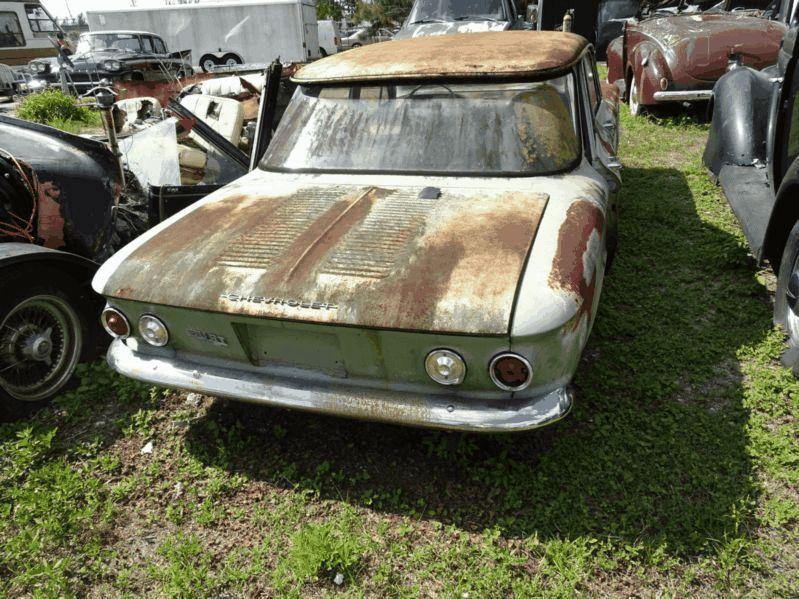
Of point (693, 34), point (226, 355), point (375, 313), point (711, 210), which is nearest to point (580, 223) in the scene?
point (375, 313)

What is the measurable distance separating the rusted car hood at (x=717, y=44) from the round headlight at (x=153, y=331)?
7.39 metres

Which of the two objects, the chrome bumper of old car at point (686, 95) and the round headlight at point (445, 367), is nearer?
the round headlight at point (445, 367)

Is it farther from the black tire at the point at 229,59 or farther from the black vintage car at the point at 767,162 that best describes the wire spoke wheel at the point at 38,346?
the black tire at the point at 229,59

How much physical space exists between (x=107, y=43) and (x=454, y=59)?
47.0ft

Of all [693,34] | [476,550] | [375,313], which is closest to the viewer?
[375,313]

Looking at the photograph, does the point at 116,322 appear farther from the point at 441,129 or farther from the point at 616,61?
the point at 616,61

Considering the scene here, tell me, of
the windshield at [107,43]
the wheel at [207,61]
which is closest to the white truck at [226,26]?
the wheel at [207,61]

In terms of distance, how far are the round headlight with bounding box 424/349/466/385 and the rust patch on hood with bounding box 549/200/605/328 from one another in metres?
0.46

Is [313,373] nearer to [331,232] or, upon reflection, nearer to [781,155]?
[331,232]

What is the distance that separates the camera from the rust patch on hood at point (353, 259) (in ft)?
7.29

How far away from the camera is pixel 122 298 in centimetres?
260

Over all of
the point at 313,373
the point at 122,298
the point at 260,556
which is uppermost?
the point at 122,298

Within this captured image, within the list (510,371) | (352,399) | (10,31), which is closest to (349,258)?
(352,399)

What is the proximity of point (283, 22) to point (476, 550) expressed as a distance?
21.2 meters
